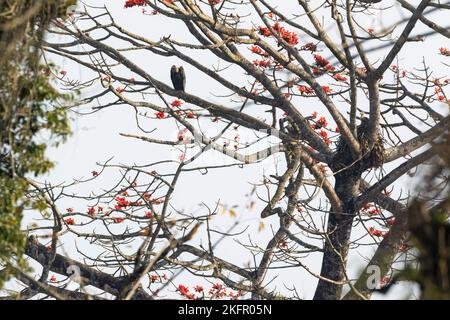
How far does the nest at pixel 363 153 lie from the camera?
8.91m

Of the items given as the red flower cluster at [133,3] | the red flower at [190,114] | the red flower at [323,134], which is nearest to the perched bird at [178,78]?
the red flower at [190,114]

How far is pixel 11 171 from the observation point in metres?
5.36

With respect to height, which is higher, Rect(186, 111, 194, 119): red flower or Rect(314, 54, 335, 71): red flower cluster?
Rect(314, 54, 335, 71): red flower cluster

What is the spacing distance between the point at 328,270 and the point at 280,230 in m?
0.78

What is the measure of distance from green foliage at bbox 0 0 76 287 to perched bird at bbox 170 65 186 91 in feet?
14.8

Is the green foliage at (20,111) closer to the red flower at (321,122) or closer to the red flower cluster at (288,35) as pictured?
the red flower cluster at (288,35)

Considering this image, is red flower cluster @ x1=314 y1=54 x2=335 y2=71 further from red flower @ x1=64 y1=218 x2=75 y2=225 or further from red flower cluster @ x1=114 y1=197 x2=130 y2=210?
red flower @ x1=64 y1=218 x2=75 y2=225

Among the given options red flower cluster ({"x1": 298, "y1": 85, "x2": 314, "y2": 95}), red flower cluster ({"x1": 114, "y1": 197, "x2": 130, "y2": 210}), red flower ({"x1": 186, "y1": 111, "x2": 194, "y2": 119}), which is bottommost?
red flower cluster ({"x1": 114, "y1": 197, "x2": 130, "y2": 210})

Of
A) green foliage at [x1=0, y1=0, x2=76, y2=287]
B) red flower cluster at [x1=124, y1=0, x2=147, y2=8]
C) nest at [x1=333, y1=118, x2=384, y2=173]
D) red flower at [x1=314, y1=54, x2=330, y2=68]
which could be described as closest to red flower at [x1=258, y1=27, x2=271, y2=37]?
red flower at [x1=314, y1=54, x2=330, y2=68]

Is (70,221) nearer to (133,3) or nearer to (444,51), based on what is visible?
(133,3)

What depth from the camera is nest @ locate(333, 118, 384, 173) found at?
351 inches

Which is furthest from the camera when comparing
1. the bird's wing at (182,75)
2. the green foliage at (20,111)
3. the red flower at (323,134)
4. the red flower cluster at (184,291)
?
the bird's wing at (182,75)

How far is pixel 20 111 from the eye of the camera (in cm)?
526

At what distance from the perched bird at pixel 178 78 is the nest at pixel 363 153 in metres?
2.11
